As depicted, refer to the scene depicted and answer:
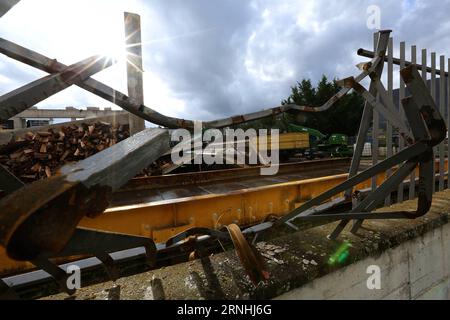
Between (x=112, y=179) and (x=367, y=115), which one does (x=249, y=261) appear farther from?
(x=367, y=115)

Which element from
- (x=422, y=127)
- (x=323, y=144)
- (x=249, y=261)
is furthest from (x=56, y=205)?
(x=323, y=144)

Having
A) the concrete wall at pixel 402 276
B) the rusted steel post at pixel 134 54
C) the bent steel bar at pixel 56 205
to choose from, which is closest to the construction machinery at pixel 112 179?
the bent steel bar at pixel 56 205

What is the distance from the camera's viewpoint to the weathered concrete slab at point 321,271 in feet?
3.43

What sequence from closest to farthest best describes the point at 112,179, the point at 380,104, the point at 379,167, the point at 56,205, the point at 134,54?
1. the point at 56,205
2. the point at 112,179
3. the point at 379,167
4. the point at 380,104
5. the point at 134,54

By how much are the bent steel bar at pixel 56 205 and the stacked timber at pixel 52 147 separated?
5.14 m

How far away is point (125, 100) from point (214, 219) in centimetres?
180

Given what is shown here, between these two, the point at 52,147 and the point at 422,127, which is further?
the point at 52,147

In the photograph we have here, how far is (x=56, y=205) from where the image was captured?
1.64 feet

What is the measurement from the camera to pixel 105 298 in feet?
3.28

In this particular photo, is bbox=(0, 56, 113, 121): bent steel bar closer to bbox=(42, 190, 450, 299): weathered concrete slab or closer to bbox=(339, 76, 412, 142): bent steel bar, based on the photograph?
bbox=(42, 190, 450, 299): weathered concrete slab

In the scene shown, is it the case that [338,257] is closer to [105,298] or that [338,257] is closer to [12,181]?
[105,298]

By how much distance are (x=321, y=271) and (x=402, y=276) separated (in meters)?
0.78

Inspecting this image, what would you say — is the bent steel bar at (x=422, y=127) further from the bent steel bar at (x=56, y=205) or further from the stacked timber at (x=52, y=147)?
the stacked timber at (x=52, y=147)
